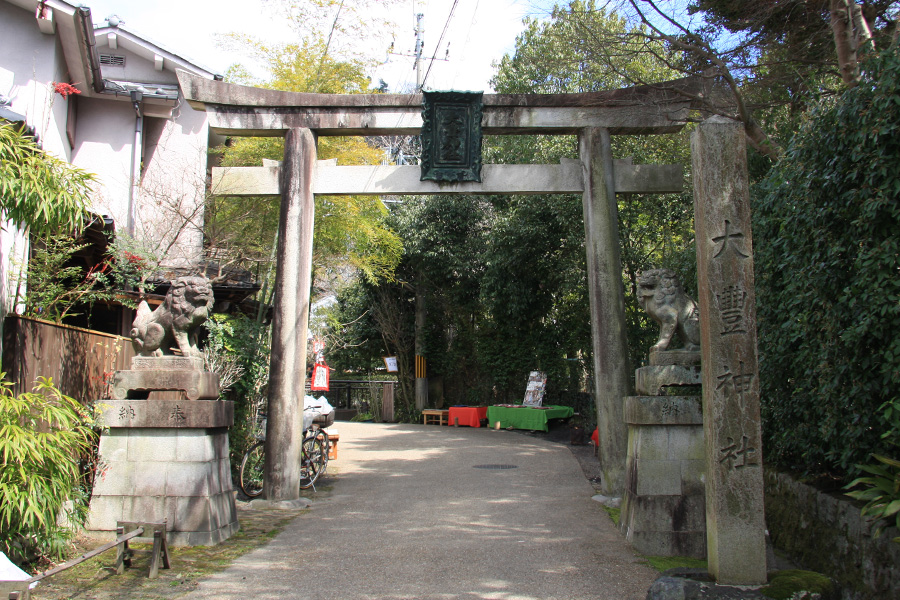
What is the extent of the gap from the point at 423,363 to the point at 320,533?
14.7 metres

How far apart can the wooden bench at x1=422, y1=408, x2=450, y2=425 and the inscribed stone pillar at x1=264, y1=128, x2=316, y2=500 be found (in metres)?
12.2

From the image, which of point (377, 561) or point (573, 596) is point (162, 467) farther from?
point (573, 596)

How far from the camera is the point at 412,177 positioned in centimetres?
899

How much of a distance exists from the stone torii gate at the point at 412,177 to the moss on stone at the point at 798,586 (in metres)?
4.20

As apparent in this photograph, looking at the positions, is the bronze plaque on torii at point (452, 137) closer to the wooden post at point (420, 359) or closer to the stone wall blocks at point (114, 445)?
the stone wall blocks at point (114, 445)

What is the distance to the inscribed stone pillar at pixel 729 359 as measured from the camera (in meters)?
4.29

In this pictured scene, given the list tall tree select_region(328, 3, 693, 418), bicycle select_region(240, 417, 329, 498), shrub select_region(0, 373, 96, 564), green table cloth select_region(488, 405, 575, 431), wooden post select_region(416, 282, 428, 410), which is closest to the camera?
shrub select_region(0, 373, 96, 564)

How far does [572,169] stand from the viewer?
356 inches

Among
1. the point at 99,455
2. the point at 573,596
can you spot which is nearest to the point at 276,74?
the point at 99,455

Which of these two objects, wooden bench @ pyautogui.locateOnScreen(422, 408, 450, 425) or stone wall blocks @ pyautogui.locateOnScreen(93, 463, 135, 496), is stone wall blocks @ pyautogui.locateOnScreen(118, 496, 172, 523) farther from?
wooden bench @ pyautogui.locateOnScreen(422, 408, 450, 425)

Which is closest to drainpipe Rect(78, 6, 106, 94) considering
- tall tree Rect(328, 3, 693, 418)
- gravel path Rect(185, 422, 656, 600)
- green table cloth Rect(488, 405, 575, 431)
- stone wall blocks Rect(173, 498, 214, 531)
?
stone wall blocks Rect(173, 498, 214, 531)

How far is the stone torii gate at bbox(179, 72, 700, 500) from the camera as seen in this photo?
8.42 metres

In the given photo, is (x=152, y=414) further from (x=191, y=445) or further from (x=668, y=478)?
(x=668, y=478)

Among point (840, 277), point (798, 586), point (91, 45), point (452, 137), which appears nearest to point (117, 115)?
point (91, 45)
